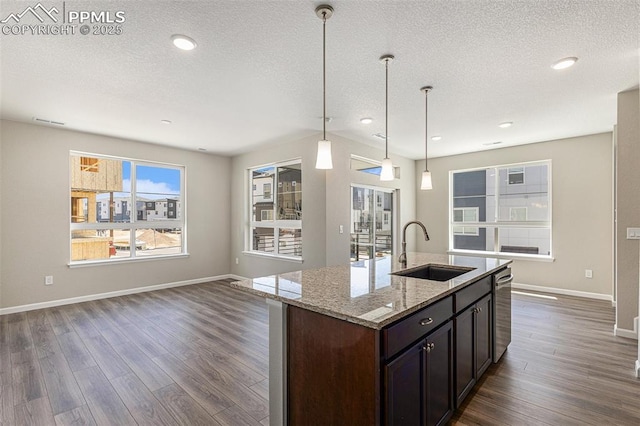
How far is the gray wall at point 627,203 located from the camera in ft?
10.7

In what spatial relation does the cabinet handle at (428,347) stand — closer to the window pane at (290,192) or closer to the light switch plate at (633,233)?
the light switch plate at (633,233)

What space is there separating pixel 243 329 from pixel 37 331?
92.9 inches

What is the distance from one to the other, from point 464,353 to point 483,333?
1.46ft

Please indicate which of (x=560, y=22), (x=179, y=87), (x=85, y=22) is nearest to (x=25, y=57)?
(x=85, y=22)

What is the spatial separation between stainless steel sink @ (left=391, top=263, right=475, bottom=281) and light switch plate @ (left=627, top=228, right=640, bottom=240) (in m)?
2.22

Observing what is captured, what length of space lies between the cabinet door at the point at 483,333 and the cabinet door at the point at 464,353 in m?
0.10

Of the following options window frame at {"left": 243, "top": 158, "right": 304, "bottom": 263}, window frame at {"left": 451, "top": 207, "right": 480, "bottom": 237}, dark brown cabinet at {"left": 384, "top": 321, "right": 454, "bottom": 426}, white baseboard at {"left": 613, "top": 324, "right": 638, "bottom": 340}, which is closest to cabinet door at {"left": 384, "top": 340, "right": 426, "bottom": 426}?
dark brown cabinet at {"left": 384, "top": 321, "right": 454, "bottom": 426}

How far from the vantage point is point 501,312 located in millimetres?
2748

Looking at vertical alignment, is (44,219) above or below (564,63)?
below

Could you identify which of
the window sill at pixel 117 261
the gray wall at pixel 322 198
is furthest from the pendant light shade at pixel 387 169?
the window sill at pixel 117 261

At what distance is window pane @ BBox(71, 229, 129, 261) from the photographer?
4.78 meters

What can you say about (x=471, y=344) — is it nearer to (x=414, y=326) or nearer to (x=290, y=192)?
(x=414, y=326)

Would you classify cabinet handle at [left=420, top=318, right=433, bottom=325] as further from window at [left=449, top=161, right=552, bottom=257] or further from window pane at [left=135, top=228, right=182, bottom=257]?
window pane at [left=135, top=228, right=182, bottom=257]

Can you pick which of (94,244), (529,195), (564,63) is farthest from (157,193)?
(529,195)
